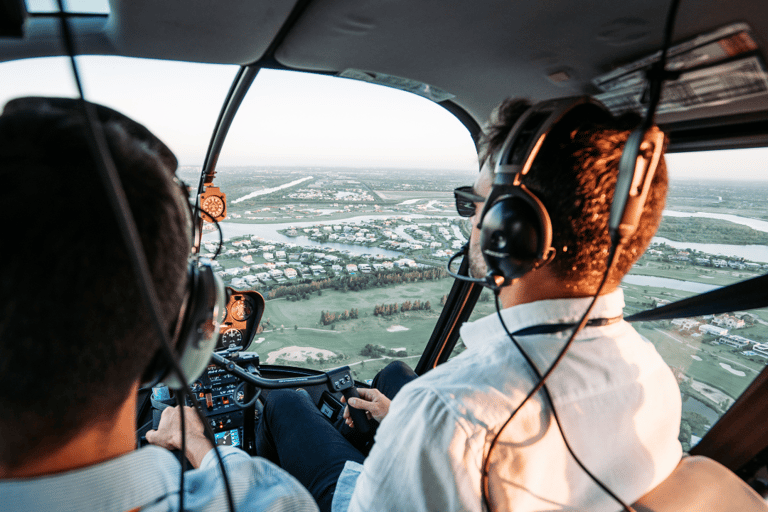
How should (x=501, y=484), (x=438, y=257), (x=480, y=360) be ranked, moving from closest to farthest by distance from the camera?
(x=501, y=484), (x=480, y=360), (x=438, y=257)

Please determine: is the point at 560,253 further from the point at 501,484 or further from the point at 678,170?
the point at 678,170

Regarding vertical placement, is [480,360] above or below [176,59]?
below

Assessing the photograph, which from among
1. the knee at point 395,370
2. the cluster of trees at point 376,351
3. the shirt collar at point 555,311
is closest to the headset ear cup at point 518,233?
the shirt collar at point 555,311

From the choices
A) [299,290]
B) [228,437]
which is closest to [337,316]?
[299,290]

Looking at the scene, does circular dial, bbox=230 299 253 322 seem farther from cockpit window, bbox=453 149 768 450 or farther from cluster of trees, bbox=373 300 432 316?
cockpit window, bbox=453 149 768 450

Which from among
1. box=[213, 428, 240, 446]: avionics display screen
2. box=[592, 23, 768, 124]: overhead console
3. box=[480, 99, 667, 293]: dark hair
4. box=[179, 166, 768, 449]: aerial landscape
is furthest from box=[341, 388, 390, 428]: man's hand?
box=[592, 23, 768, 124]: overhead console

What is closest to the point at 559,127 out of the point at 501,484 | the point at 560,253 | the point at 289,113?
the point at 560,253

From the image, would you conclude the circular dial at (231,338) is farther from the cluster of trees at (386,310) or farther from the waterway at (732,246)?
the waterway at (732,246)
